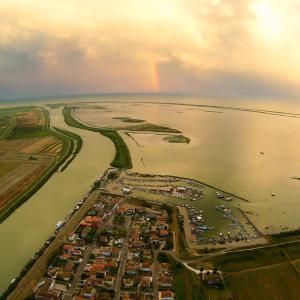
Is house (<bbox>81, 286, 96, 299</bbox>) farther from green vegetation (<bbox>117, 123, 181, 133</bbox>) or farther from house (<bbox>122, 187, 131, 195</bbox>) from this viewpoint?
green vegetation (<bbox>117, 123, 181, 133</bbox>)

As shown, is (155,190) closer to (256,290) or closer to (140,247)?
(140,247)

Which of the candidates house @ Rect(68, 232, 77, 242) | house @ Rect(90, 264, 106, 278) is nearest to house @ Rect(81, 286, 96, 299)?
house @ Rect(90, 264, 106, 278)

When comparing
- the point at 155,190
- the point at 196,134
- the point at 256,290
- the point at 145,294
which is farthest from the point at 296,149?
the point at 145,294

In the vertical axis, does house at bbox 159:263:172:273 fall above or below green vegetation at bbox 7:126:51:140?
below

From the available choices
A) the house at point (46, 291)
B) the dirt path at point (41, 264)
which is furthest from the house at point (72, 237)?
the house at point (46, 291)

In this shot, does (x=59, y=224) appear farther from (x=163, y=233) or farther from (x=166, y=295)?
(x=166, y=295)
